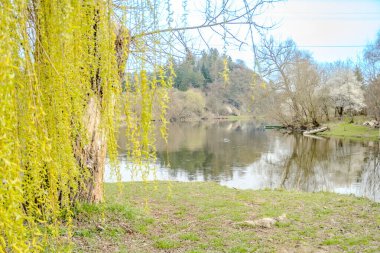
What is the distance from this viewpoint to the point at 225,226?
514 centimetres

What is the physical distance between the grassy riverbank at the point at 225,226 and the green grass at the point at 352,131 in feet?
59.8

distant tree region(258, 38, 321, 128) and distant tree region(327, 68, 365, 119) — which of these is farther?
distant tree region(327, 68, 365, 119)

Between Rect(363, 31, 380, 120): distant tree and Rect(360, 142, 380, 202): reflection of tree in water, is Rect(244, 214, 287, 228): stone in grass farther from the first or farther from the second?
Rect(363, 31, 380, 120): distant tree

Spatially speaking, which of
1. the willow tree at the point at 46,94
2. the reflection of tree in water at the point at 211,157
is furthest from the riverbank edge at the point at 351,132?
the willow tree at the point at 46,94

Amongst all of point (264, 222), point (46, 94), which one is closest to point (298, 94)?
point (264, 222)

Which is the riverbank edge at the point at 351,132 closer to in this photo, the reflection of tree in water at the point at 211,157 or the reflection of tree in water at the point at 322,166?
the reflection of tree in water at the point at 322,166

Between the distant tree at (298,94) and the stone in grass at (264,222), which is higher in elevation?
the distant tree at (298,94)

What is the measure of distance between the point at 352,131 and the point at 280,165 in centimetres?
1317

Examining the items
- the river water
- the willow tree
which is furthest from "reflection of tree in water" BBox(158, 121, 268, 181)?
the willow tree

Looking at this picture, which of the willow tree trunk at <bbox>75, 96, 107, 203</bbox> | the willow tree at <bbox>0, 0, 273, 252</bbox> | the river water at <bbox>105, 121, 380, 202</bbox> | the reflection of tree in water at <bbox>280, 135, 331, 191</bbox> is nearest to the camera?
the willow tree at <bbox>0, 0, 273, 252</bbox>

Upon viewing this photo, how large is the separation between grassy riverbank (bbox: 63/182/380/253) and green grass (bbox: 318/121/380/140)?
18.2m

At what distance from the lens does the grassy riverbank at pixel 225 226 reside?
431 centimetres

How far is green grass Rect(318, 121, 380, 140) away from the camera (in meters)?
23.4

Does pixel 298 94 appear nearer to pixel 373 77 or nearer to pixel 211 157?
pixel 373 77
